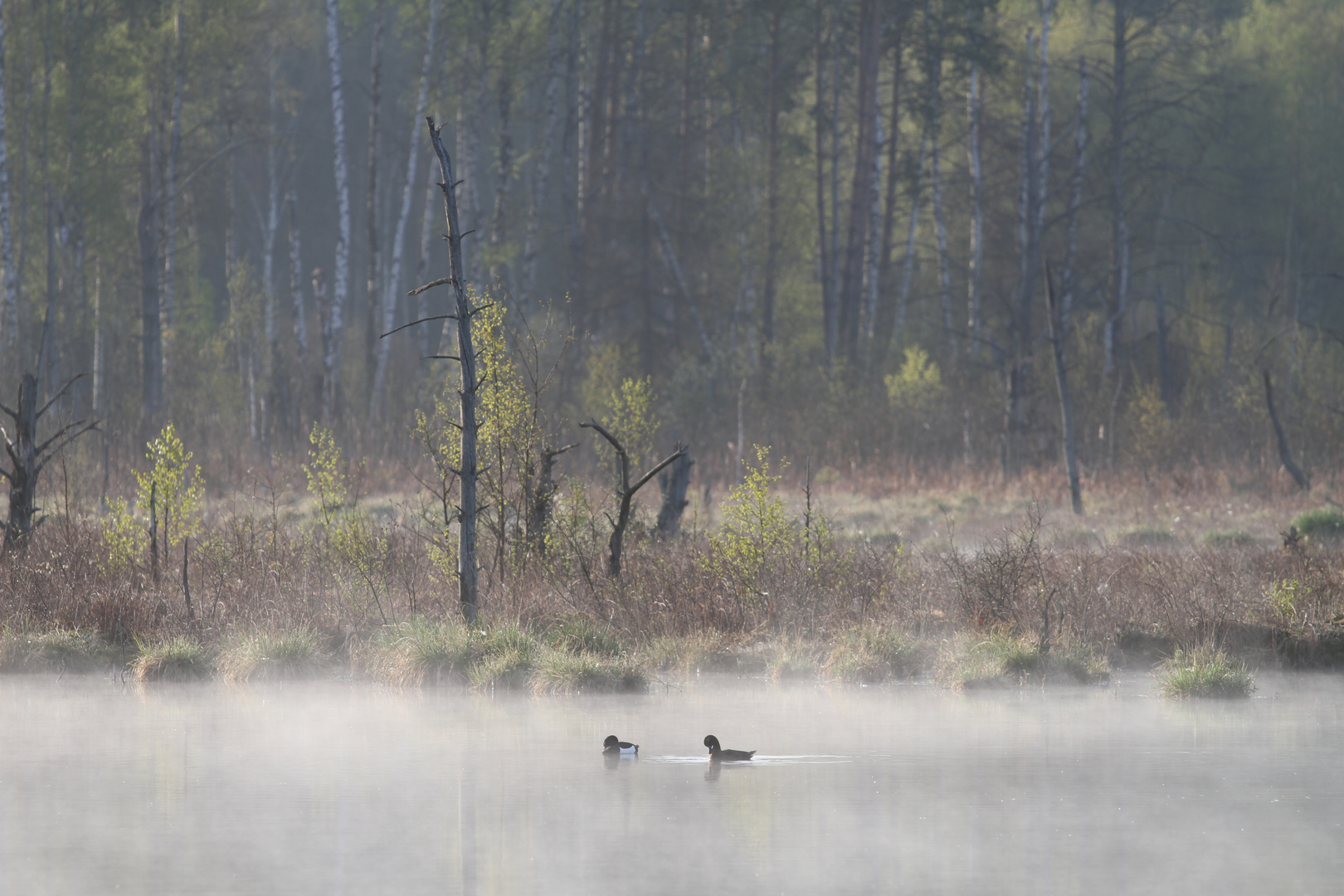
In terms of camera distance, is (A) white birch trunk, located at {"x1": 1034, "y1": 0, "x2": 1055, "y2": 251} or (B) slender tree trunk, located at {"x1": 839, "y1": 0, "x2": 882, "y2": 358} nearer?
(B) slender tree trunk, located at {"x1": 839, "y1": 0, "x2": 882, "y2": 358}

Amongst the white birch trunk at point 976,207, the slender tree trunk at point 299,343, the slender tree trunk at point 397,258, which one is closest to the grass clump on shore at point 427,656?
the slender tree trunk at point 299,343

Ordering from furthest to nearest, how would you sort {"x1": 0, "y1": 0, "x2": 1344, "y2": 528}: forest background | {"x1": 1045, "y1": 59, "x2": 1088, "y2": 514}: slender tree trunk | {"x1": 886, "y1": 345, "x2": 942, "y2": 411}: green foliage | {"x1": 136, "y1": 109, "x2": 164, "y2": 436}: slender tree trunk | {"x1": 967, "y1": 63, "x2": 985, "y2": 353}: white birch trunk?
{"x1": 967, "y1": 63, "x2": 985, "y2": 353}: white birch trunk
{"x1": 886, "y1": 345, "x2": 942, "y2": 411}: green foliage
{"x1": 0, "y1": 0, "x2": 1344, "y2": 528}: forest background
{"x1": 136, "y1": 109, "x2": 164, "y2": 436}: slender tree trunk
{"x1": 1045, "y1": 59, "x2": 1088, "y2": 514}: slender tree trunk

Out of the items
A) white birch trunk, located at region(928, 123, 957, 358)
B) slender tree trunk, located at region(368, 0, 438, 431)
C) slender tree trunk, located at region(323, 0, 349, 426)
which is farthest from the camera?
white birch trunk, located at region(928, 123, 957, 358)

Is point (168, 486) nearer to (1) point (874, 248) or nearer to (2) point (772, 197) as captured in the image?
(2) point (772, 197)

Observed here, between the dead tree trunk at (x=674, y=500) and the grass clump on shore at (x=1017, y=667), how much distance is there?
14.3 ft

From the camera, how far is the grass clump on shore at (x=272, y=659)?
11773mm

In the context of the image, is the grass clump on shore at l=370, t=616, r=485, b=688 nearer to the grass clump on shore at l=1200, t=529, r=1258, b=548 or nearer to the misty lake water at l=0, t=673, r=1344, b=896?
the misty lake water at l=0, t=673, r=1344, b=896

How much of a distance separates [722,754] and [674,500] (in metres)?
7.39

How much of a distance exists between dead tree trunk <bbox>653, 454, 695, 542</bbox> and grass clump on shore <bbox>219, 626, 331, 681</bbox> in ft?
14.4

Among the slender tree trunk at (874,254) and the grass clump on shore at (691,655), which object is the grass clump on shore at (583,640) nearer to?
the grass clump on shore at (691,655)

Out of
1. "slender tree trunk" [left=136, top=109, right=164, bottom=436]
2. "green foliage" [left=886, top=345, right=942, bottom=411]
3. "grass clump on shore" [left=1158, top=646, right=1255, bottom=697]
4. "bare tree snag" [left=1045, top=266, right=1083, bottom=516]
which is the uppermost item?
"slender tree trunk" [left=136, top=109, right=164, bottom=436]

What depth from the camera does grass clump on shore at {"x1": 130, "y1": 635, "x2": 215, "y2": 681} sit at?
1167 centimetres

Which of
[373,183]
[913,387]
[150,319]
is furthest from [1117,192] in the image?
[150,319]

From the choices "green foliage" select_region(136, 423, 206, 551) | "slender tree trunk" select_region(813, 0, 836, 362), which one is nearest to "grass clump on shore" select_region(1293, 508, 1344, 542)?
"green foliage" select_region(136, 423, 206, 551)
